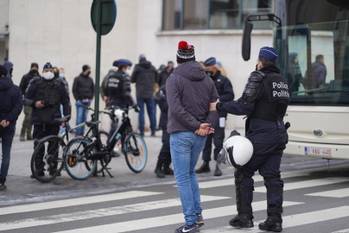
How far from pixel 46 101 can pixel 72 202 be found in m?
2.24

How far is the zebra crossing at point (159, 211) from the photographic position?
337 inches

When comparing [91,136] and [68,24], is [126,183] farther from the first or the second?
[68,24]

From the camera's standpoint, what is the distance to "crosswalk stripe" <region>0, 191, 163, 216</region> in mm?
9992

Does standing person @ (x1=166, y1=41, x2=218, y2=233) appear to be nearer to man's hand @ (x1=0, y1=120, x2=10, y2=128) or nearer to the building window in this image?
man's hand @ (x1=0, y1=120, x2=10, y2=128)

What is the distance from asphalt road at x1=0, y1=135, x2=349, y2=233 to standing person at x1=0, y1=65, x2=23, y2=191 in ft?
1.65

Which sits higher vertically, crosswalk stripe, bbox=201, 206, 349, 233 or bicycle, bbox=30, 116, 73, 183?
bicycle, bbox=30, 116, 73, 183

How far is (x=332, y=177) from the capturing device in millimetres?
13297

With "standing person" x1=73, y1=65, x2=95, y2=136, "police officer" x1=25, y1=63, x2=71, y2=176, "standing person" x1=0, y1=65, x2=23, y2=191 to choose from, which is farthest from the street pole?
"standing person" x1=73, y1=65, x2=95, y2=136

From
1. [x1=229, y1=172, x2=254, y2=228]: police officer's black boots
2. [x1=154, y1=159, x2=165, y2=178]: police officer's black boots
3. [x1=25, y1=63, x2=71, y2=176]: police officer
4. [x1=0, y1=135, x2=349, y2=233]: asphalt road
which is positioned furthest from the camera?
[x1=154, y1=159, x2=165, y2=178]: police officer's black boots

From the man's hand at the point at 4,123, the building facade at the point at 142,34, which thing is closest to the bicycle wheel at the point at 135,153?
the man's hand at the point at 4,123

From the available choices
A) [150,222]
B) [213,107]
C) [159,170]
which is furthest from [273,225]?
[159,170]

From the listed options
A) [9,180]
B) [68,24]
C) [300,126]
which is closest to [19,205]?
[9,180]

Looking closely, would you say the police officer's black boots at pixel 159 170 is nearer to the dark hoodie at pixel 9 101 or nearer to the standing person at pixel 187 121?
the dark hoodie at pixel 9 101

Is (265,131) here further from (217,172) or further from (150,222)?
(217,172)
